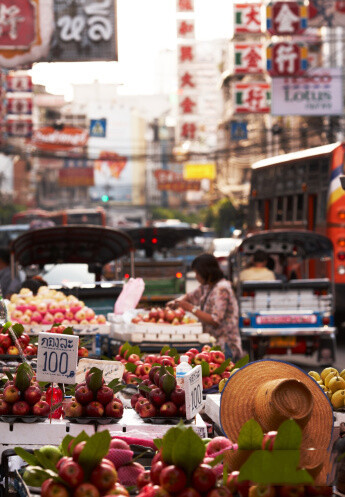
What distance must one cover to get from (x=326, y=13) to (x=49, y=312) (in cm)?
1773

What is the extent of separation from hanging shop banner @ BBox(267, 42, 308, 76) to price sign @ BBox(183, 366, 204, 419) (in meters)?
23.6

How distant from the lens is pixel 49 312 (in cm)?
1073

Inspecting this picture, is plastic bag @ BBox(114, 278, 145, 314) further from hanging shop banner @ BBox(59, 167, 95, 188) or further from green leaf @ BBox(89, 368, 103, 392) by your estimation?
hanging shop banner @ BBox(59, 167, 95, 188)

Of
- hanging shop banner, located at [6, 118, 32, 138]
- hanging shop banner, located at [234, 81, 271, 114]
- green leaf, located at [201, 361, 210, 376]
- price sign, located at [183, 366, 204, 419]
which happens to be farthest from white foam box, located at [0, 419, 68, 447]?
hanging shop banner, located at [6, 118, 32, 138]

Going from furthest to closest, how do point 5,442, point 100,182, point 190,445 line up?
point 100,182 < point 5,442 < point 190,445

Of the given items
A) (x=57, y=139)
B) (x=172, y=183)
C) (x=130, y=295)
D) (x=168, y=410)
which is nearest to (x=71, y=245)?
(x=130, y=295)

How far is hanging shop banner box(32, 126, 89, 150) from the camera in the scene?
63.3 metres

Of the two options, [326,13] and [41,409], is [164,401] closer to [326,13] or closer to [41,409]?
[41,409]

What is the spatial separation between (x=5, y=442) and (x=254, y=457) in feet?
8.29

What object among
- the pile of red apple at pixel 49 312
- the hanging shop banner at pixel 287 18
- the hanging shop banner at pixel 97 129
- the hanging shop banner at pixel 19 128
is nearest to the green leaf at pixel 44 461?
the pile of red apple at pixel 49 312

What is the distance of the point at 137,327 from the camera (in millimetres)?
10109

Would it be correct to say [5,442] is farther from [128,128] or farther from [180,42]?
[128,128]

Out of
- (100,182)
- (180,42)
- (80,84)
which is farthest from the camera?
(80,84)

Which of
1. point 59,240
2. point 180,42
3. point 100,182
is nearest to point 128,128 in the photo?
point 100,182
